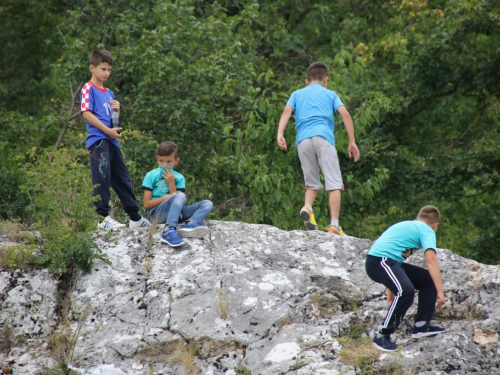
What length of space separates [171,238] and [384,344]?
2355mm

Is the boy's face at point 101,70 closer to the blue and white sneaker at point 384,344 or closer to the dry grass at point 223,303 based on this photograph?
the dry grass at point 223,303

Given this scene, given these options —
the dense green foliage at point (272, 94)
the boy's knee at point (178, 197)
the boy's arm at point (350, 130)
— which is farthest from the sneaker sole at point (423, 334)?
the dense green foliage at point (272, 94)

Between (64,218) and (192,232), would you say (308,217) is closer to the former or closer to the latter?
(192,232)

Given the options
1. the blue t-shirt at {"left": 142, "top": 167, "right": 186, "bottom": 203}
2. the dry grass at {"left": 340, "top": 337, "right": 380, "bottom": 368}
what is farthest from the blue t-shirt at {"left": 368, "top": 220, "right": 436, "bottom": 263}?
the blue t-shirt at {"left": 142, "top": 167, "right": 186, "bottom": 203}

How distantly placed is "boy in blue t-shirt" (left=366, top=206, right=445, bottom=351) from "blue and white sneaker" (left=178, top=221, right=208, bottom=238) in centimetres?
190

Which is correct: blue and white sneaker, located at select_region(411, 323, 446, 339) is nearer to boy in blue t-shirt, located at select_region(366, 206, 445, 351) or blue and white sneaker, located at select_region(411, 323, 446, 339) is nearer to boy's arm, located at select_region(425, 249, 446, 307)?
boy in blue t-shirt, located at select_region(366, 206, 445, 351)

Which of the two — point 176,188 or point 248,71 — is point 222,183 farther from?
point 176,188

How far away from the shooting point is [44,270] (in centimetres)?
639

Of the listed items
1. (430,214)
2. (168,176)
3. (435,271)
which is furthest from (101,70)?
(435,271)

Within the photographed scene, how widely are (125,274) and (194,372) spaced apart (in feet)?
4.39

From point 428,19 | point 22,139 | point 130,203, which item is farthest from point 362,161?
point 130,203

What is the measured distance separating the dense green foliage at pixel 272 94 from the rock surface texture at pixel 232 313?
6.49ft

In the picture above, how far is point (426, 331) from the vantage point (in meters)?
5.69

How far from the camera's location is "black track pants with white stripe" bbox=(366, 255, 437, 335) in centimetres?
557
